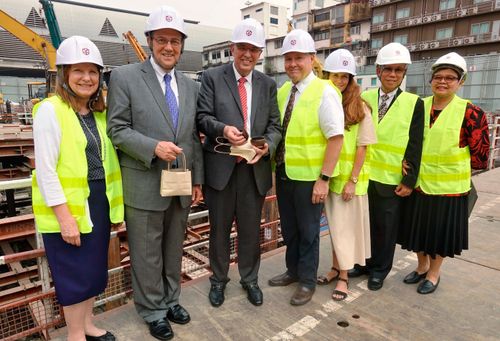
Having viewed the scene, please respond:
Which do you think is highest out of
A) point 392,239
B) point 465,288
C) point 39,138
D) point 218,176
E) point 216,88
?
point 216,88

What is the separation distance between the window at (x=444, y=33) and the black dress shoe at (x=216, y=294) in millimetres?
35420

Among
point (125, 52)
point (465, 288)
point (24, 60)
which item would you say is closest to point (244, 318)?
point (465, 288)

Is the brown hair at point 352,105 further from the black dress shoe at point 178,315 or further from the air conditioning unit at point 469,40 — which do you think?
the air conditioning unit at point 469,40

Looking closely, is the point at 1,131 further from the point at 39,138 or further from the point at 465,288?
the point at 465,288

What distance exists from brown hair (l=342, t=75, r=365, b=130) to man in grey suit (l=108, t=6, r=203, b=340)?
1.17 m

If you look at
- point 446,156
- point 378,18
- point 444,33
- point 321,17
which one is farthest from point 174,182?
point 321,17

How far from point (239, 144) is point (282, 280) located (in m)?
1.40

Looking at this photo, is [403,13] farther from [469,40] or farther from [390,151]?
[390,151]

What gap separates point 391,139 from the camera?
286 cm

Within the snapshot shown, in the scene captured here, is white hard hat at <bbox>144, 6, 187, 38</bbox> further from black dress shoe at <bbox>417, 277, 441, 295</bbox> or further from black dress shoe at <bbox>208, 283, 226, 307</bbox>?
black dress shoe at <bbox>417, 277, 441, 295</bbox>

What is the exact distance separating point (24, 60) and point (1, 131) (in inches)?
1389

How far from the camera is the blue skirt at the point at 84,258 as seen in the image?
197cm

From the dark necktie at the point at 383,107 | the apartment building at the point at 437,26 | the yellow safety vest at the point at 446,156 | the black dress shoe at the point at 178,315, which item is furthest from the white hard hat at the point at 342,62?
the apartment building at the point at 437,26

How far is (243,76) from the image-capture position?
8.63 ft
